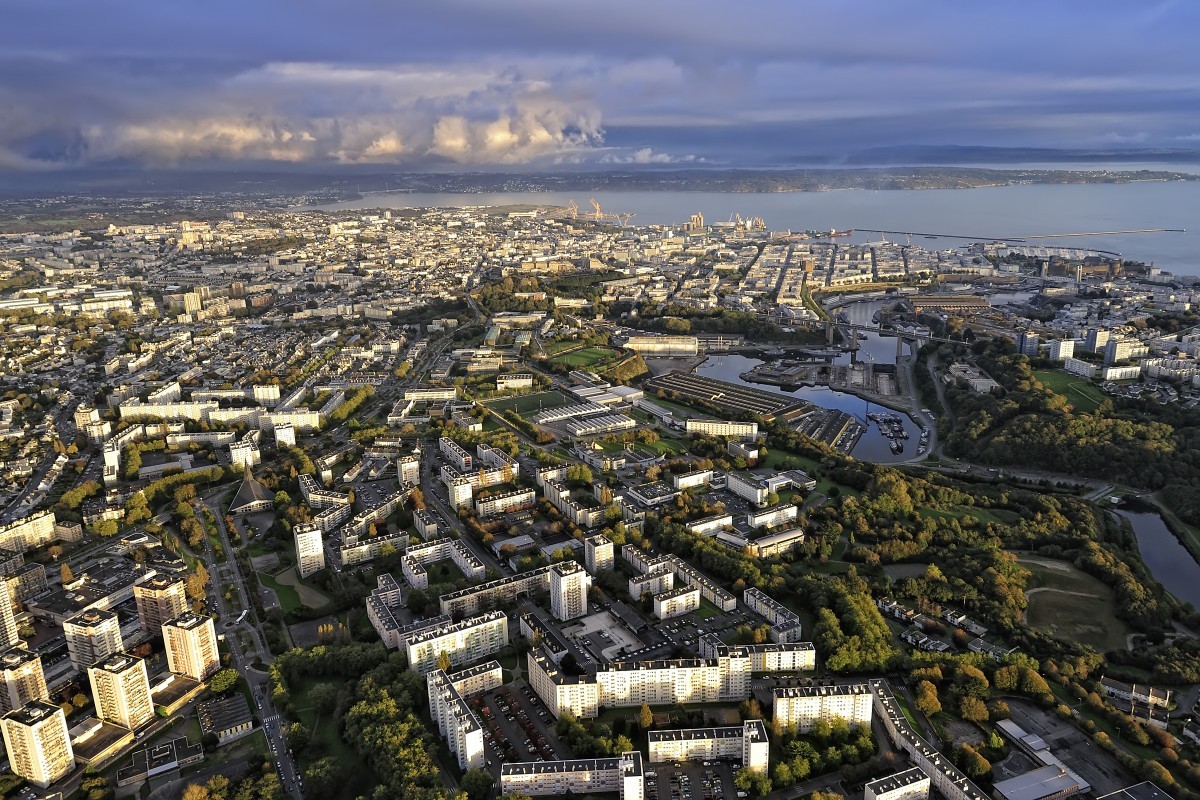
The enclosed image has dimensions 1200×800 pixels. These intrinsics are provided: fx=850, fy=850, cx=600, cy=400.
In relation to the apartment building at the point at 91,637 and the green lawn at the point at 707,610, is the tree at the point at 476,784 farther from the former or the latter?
the apartment building at the point at 91,637

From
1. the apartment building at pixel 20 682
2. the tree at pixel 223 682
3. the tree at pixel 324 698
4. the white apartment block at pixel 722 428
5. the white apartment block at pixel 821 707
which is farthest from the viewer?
the white apartment block at pixel 722 428

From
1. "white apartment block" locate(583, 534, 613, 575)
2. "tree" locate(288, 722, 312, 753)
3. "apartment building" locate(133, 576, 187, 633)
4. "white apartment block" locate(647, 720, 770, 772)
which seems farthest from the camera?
"white apartment block" locate(583, 534, 613, 575)

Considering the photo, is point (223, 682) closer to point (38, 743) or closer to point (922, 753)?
point (38, 743)

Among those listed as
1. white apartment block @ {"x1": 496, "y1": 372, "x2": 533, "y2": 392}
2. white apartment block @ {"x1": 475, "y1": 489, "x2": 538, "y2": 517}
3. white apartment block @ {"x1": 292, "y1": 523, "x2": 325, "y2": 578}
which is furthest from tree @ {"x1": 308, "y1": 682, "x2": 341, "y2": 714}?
white apartment block @ {"x1": 496, "y1": 372, "x2": 533, "y2": 392}

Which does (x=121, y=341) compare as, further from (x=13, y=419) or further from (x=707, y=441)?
(x=707, y=441)

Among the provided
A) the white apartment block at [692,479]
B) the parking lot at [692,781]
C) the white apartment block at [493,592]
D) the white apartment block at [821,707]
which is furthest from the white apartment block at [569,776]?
the white apartment block at [692,479]

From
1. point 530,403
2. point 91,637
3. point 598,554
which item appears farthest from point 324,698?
point 530,403

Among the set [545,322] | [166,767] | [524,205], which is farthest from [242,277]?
[524,205]

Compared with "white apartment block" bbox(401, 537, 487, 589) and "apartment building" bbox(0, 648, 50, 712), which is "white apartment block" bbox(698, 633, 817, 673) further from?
"apartment building" bbox(0, 648, 50, 712)
